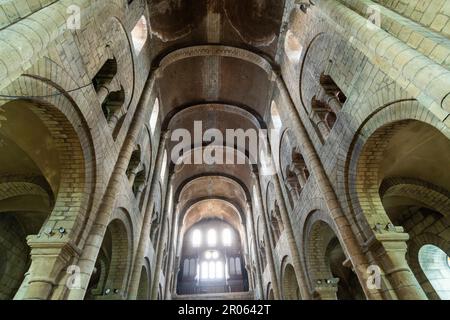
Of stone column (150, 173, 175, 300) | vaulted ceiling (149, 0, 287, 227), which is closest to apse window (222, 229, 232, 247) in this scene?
vaulted ceiling (149, 0, 287, 227)

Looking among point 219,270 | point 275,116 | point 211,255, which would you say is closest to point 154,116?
point 275,116

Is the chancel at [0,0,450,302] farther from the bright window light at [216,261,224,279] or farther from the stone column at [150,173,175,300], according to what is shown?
the bright window light at [216,261,224,279]

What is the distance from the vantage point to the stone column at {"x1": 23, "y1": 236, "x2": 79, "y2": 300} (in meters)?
5.12

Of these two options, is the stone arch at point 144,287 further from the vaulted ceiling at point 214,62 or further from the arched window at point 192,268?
the arched window at point 192,268

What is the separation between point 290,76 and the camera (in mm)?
→ 11578

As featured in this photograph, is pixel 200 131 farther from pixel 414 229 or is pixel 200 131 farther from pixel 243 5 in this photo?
pixel 414 229

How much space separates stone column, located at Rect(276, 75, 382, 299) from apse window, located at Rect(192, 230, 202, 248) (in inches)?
798

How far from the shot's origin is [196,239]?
1107 inches

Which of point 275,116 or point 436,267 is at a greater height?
point 275,116

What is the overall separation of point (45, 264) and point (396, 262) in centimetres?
752

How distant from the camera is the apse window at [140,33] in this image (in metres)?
10.9

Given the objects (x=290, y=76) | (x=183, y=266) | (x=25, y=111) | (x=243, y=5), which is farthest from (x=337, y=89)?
(x=183, y=266)

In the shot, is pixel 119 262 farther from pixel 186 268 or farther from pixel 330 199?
pixel 186 268

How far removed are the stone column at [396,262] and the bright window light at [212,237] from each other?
76.2ft
